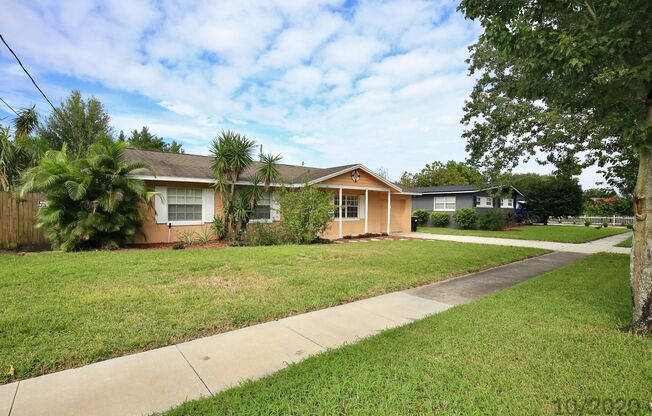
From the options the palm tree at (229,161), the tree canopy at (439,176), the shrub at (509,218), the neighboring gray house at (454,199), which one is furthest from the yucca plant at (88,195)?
the tree canopy at (439,176)

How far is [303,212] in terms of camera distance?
12.5 m

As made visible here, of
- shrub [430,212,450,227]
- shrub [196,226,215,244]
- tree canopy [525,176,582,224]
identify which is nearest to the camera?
shrub [196,226,215,244]

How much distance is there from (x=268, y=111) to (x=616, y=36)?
17816 mm

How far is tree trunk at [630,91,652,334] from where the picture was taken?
149 inches

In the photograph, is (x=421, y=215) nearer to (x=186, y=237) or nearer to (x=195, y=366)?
(x=186, y=237)

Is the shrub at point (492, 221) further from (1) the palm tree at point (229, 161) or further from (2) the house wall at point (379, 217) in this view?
(1) the palm tree at point (229, 161)

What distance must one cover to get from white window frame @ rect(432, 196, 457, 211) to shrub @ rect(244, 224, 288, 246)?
1761cm

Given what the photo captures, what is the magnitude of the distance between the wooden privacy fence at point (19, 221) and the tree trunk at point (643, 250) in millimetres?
14555

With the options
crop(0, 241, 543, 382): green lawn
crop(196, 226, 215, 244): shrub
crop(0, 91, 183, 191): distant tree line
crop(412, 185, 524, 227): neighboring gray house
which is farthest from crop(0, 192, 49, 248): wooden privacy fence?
crop(412, 185, 524, 227): neighboring gray house

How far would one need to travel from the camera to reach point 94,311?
177 inches

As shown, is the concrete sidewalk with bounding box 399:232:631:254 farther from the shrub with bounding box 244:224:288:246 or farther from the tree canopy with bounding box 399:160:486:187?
the tree canopy with bounding box 399:160:486:187

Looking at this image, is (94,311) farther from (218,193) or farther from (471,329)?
(218,193)

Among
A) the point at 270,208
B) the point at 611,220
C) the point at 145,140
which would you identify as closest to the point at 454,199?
the point at 270,208

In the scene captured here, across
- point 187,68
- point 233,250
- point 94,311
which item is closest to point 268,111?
point 187,68
